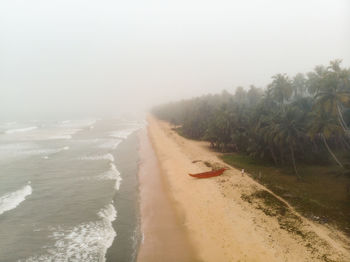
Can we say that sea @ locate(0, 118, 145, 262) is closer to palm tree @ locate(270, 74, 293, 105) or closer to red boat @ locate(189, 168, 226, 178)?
red boat @ locate(189, 168, 226, 178)

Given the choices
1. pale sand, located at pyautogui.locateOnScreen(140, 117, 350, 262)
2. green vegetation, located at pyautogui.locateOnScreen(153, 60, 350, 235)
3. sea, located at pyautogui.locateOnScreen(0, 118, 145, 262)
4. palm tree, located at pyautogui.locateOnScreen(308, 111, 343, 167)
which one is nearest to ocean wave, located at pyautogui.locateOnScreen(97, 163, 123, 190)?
sea, located at pyautogui.locateOnScreen(0, 118, 145, 262)

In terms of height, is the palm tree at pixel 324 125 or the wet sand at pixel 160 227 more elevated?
the palm tree at pixel 324 125

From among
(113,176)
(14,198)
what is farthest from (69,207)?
(113,176)

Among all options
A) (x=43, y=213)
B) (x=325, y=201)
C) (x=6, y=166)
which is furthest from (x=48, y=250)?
(x=6, y=166)

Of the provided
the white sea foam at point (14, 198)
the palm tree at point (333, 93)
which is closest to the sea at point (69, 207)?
the white sea foam at point (14, 198)

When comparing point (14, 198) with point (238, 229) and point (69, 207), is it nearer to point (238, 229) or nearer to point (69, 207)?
point (69, 207)

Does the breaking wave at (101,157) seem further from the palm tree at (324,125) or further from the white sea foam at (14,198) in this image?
the palm tree at (324,125)

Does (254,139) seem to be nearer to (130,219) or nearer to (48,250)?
(130,219)
